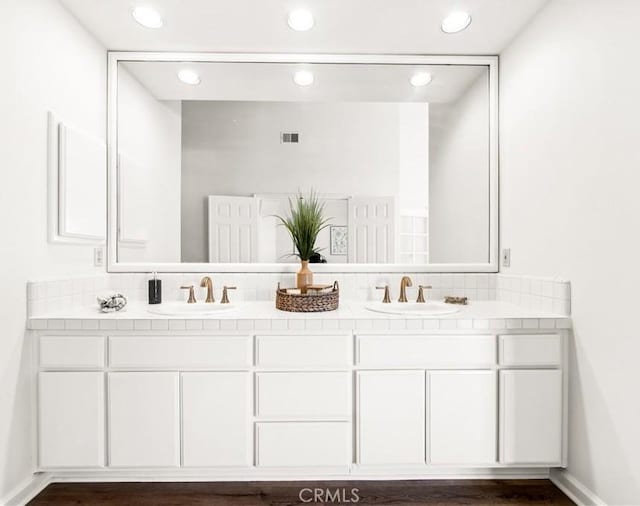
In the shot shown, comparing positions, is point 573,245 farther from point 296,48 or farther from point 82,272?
point 82,272

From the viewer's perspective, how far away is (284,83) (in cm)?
230

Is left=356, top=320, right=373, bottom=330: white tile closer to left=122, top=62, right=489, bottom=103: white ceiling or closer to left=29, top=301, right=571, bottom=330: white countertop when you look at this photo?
left=29, top=301, right=571, bottom=330: white countertop

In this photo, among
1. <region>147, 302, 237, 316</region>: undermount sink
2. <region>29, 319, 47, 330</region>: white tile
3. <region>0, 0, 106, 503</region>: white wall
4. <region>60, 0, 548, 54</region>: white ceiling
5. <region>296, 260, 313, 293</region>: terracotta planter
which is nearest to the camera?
<region>0, 0, 106, 503</region>: white wall

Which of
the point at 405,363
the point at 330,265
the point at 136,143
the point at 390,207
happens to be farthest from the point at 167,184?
the point at 405,363

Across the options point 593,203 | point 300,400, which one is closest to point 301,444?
point 300,400

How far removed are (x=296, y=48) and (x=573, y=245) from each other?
1.79 metres

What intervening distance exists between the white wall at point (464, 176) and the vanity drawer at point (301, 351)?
918mm

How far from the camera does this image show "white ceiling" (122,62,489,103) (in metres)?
2.27

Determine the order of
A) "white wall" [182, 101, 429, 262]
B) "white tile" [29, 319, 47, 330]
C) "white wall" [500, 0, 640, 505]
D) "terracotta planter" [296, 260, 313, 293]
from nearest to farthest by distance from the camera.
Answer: "white wall" [500, 0, 640, 505] → "white tile" [29, 319, 47, 330] → "terracotta planter" [296, 260, 313, 293] → "white wall" [182, 101, 429, 262]

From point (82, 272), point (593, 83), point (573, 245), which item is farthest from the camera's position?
point (82, 272)

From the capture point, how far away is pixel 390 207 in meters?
2.25

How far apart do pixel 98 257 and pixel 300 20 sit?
1.70 meters

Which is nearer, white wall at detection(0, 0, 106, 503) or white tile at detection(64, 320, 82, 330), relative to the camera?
white wall at detection(0, 0, 106, 503)

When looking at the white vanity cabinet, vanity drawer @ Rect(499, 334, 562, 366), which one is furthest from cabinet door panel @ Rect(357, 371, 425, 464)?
vanity drawer @ Rect(499, 334, 562, 366)
